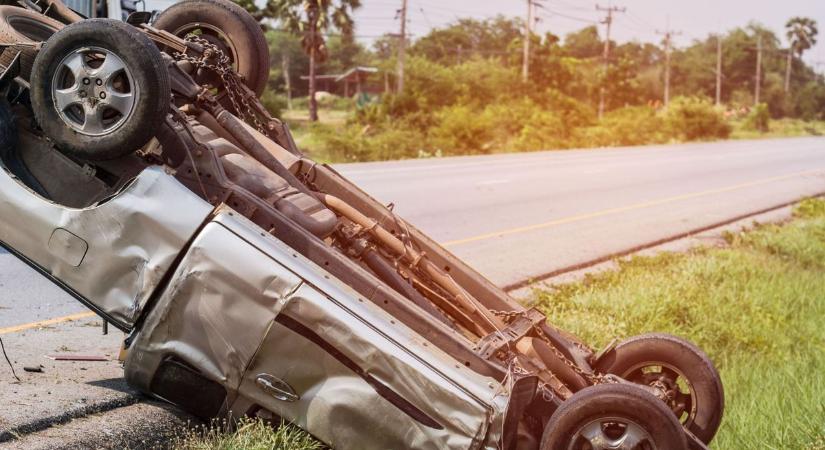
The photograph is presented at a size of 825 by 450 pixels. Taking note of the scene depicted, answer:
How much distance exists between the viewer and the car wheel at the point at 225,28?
5.62 m

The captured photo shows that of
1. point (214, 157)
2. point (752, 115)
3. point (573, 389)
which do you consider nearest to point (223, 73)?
point (214, 157)

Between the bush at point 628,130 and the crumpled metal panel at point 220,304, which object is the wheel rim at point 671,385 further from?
the bush at point 628,130

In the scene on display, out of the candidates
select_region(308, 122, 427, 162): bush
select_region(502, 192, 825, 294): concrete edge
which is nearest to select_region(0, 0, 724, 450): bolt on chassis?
select_region(502, 192, 825, 294): concrete edge

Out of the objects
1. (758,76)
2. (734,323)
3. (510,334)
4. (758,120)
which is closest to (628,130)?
(758,120)

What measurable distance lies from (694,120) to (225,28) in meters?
55.9

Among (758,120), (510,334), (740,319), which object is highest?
(510,334)

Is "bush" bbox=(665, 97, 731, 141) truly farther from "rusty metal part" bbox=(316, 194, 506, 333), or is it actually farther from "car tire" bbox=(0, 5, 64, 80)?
"car tire" bbox=(0, 5, 64, 80)

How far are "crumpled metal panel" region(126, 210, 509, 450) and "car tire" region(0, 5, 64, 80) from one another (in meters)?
1.22

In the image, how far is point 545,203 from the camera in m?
16.1

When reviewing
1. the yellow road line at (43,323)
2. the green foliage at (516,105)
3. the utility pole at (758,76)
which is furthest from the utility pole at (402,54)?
the utility pole at (758,76)

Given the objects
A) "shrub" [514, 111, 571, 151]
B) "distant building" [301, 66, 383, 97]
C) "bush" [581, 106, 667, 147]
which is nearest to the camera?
"shrub" [514, 111, 571, 151]

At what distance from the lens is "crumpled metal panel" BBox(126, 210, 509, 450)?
3.74 metres

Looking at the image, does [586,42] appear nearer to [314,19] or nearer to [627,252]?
[314,19]

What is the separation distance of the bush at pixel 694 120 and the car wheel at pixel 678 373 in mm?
52943
